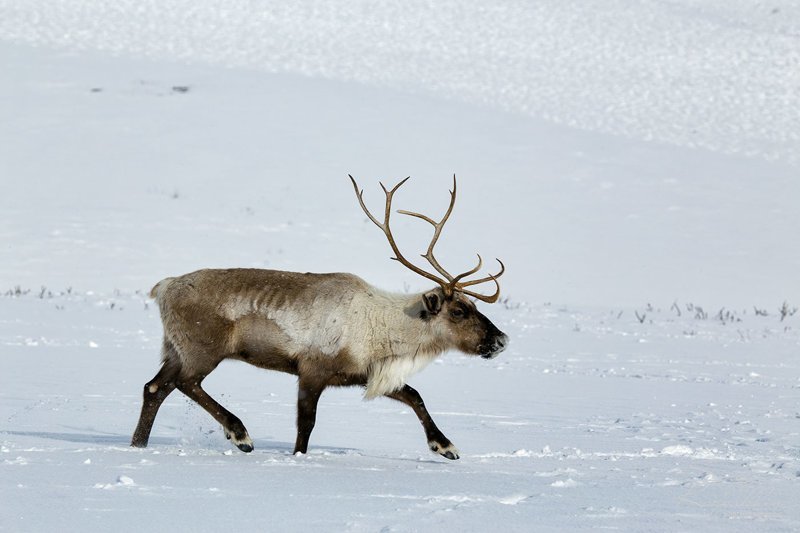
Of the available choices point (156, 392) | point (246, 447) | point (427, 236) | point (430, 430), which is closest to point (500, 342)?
point (430, 430)

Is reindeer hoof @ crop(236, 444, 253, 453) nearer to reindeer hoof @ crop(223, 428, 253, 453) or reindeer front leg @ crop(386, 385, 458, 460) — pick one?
reindeer hoof @ crop(223, 428, 253, 453)

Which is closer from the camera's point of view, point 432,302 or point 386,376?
point 386,376

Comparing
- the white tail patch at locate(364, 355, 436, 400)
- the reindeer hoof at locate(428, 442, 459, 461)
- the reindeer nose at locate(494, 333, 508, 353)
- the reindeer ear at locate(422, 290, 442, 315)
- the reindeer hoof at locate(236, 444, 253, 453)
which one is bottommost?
the reindeer hoof at locate(236, 444, 253, 453)

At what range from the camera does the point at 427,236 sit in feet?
70.3

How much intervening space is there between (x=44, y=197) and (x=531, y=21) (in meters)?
17.6

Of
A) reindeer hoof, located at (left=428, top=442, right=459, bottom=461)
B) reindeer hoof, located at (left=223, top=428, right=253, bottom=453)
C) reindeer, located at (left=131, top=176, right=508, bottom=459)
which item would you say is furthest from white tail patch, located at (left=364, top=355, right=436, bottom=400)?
reindeer hoof, located at (left=223, top=428, right=253, bottom=453)

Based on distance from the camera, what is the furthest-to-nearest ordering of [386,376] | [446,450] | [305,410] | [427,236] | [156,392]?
[427,236], [386,376], [156,392], [305,410], [446,450]

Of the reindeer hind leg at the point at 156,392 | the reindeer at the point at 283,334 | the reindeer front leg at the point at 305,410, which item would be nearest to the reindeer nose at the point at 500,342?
the reindeer at the point at 283,334

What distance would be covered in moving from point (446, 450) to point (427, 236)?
14.8 m

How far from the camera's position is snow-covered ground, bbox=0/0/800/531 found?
5457 millimetres

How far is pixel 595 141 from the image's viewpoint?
26.9m

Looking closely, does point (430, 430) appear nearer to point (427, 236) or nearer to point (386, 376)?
point (386, 376)

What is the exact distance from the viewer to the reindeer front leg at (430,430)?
673 cm

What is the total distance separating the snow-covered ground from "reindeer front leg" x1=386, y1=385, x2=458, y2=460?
0.64 ft
